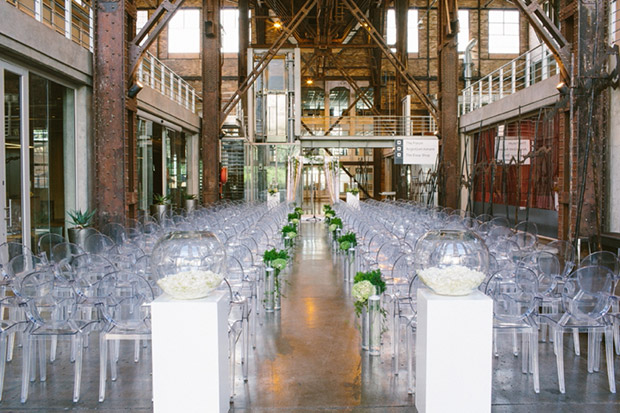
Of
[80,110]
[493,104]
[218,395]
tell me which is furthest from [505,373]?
[493,104]

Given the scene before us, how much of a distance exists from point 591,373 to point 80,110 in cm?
957

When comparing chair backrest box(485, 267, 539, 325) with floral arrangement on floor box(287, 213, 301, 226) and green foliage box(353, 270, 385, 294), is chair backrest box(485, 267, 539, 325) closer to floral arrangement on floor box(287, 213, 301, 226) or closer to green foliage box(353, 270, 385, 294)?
green foliage box(353, 270, 385, 294)

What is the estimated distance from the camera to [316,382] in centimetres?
429

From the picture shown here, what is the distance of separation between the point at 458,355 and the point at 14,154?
7.69 m

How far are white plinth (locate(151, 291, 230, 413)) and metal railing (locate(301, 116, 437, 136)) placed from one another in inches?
787

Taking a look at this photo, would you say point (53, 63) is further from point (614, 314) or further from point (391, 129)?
point (391, 129)

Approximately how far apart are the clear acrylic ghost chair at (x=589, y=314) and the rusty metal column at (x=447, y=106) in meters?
11.3

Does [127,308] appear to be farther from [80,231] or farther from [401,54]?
[401,54]

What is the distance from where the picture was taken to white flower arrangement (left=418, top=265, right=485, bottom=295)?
3.33m

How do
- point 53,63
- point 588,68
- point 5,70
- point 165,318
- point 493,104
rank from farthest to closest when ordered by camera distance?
point 493,104, point 53,63, point 5,70, point 588,68, point 165,318

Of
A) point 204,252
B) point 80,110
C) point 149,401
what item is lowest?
point 149,401

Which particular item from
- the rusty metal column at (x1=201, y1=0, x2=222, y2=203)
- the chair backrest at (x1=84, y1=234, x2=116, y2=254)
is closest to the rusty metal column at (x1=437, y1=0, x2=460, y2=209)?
the rusty metal column at (x1=201, y1=0, x2=222, y2=203)

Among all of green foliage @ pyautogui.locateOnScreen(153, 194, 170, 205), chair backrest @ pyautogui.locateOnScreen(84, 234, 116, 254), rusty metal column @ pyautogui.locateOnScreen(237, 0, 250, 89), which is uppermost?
rusty metal column @ pyautogui.locateOnScreen(237, 0, 250, 89)

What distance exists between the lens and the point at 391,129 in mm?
27609
